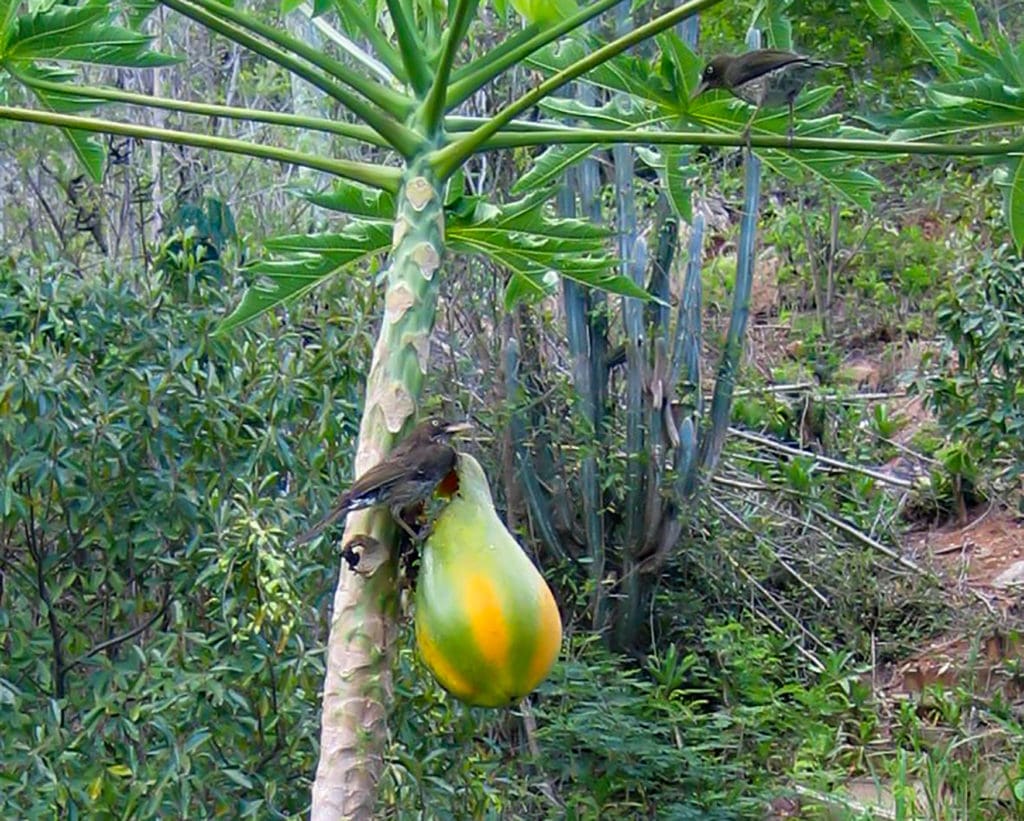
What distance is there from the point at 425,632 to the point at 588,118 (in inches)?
34.5

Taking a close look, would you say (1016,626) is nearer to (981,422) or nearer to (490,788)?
(981,422)

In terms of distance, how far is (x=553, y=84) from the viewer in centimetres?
130

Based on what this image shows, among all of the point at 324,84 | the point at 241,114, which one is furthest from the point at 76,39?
the point at 324,84

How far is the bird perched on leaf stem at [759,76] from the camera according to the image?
1.34m

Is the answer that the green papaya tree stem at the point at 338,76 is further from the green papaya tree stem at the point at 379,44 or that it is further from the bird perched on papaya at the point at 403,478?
the bird perched on papaya at the point at 403,478

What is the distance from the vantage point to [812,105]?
1698 millimetres

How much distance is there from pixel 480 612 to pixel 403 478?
0.14 meters

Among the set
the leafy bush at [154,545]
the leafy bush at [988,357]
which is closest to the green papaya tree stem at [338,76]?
the leafy bush at [154,545]

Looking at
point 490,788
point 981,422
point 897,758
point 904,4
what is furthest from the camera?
point 981,422

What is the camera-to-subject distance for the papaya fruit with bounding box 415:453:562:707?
1.20 metres

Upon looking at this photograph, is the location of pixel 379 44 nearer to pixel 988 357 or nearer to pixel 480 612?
pixel 480 612

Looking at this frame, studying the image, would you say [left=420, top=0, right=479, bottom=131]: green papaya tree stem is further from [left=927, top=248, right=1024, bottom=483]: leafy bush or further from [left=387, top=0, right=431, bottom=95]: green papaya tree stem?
[left=927, top=248, right=1024, bottom=483]: leafy bush

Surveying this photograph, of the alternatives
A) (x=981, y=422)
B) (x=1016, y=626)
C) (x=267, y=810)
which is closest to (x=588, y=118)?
(x=267, y=810)

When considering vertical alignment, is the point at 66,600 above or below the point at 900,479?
above
